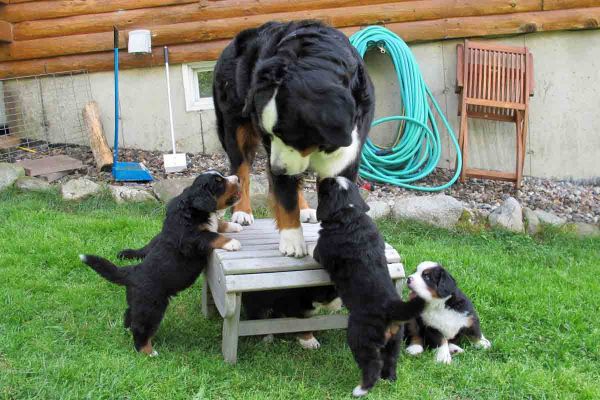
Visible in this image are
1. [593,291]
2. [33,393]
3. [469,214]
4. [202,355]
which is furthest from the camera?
[469,214]

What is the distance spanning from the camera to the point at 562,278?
4.65 metres

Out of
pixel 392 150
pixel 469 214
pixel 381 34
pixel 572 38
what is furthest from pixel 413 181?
pixel 572 38

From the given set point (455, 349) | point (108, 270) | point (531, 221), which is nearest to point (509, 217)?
point (531, 221)

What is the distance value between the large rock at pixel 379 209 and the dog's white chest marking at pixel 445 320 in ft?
7.95

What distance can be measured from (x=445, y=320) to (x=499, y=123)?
421 centimetres

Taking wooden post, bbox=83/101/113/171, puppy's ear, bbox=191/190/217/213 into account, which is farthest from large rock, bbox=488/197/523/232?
wooden post, bbox=83/101/113/171

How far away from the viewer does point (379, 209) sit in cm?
597

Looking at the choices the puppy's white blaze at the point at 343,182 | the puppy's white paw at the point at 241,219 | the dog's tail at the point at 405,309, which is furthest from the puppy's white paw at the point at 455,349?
the puppy's white paw at the point at 241,219

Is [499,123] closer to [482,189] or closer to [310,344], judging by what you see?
[482,189]

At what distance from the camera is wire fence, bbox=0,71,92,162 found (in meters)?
7.61

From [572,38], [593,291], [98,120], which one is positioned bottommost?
[593,291]

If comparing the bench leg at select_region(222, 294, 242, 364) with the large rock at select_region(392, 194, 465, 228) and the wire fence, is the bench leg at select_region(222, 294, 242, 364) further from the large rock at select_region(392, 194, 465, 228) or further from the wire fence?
the wire fence

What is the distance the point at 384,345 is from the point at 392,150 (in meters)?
4.11

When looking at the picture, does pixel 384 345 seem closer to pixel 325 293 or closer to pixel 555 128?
pixel 325 293
